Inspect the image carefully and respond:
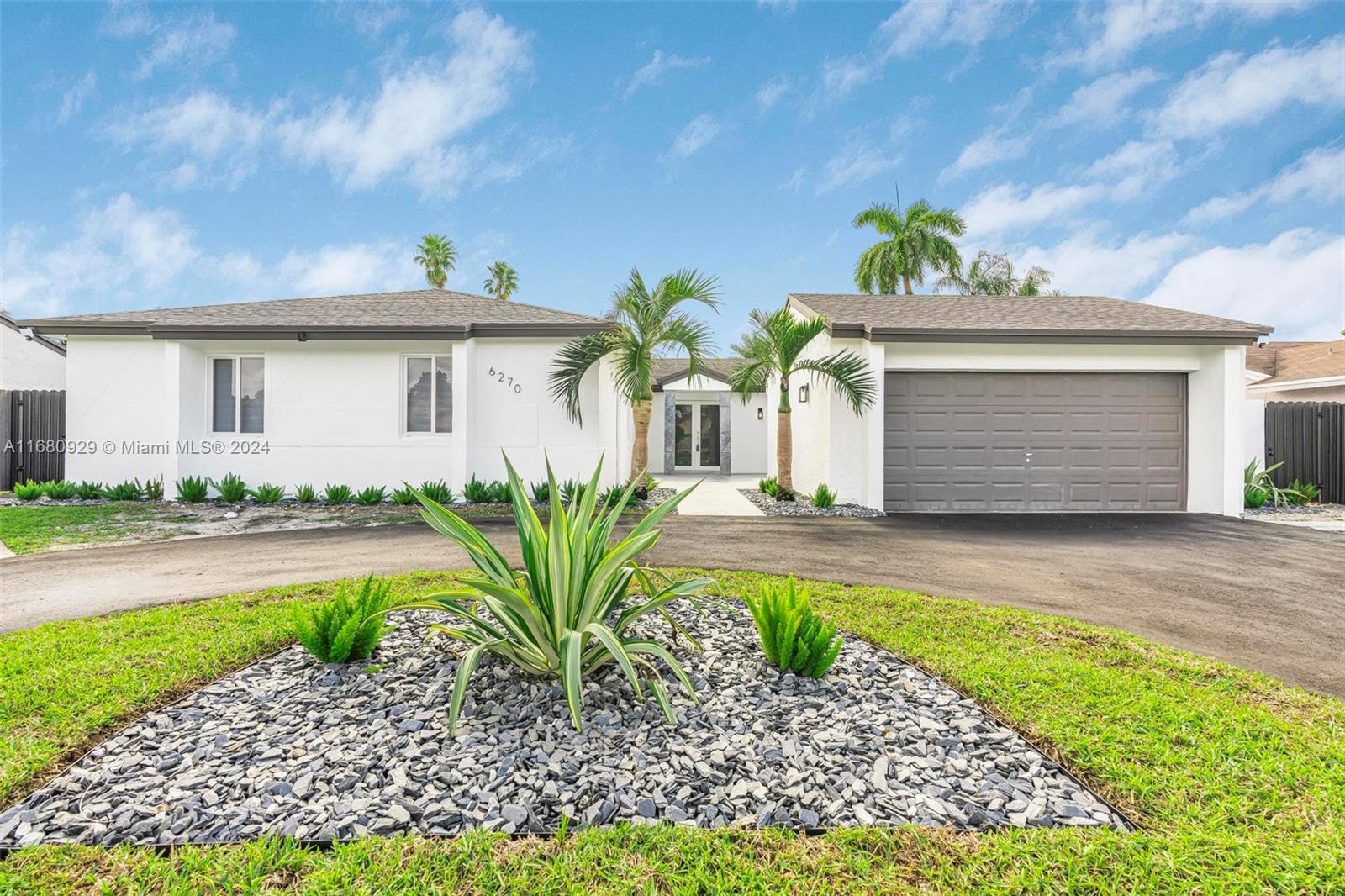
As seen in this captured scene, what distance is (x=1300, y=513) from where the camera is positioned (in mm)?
10398

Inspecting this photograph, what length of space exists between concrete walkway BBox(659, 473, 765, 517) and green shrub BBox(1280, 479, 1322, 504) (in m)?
10.4

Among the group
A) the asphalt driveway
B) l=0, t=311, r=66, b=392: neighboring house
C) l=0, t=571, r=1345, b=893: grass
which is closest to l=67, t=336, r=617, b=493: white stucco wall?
the asphalt driveway

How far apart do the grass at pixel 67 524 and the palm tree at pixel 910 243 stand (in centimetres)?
2334

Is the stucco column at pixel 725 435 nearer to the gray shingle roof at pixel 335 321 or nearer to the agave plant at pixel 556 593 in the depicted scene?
the gray shingle roof at pixel 335 321

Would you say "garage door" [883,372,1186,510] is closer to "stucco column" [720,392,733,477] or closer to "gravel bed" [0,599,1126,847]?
"gravel bed" [0,599,1126,847]

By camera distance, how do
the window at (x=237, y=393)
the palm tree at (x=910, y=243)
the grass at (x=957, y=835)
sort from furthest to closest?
the palm tree at (x=910, y=243), the window at (x=237, y=393), the grass at (x=957, y=835)

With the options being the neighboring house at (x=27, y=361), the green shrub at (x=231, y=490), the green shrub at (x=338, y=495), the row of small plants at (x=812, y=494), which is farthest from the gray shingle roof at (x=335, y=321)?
the row of small plants at (x=812, y=494)

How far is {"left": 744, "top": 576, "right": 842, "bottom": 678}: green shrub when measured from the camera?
9.97 feet

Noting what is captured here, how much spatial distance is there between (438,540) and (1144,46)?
17.4 metres

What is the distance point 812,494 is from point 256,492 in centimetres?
1047

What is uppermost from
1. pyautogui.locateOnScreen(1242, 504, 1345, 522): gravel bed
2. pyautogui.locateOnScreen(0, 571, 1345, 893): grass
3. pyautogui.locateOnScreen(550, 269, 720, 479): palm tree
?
pyautogui.locateOnScreen(550, 269, 720, 479): palm tree

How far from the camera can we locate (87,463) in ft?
35.9

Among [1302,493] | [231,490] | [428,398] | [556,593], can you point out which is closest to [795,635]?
[556,593]

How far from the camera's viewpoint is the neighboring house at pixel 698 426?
19.2m
